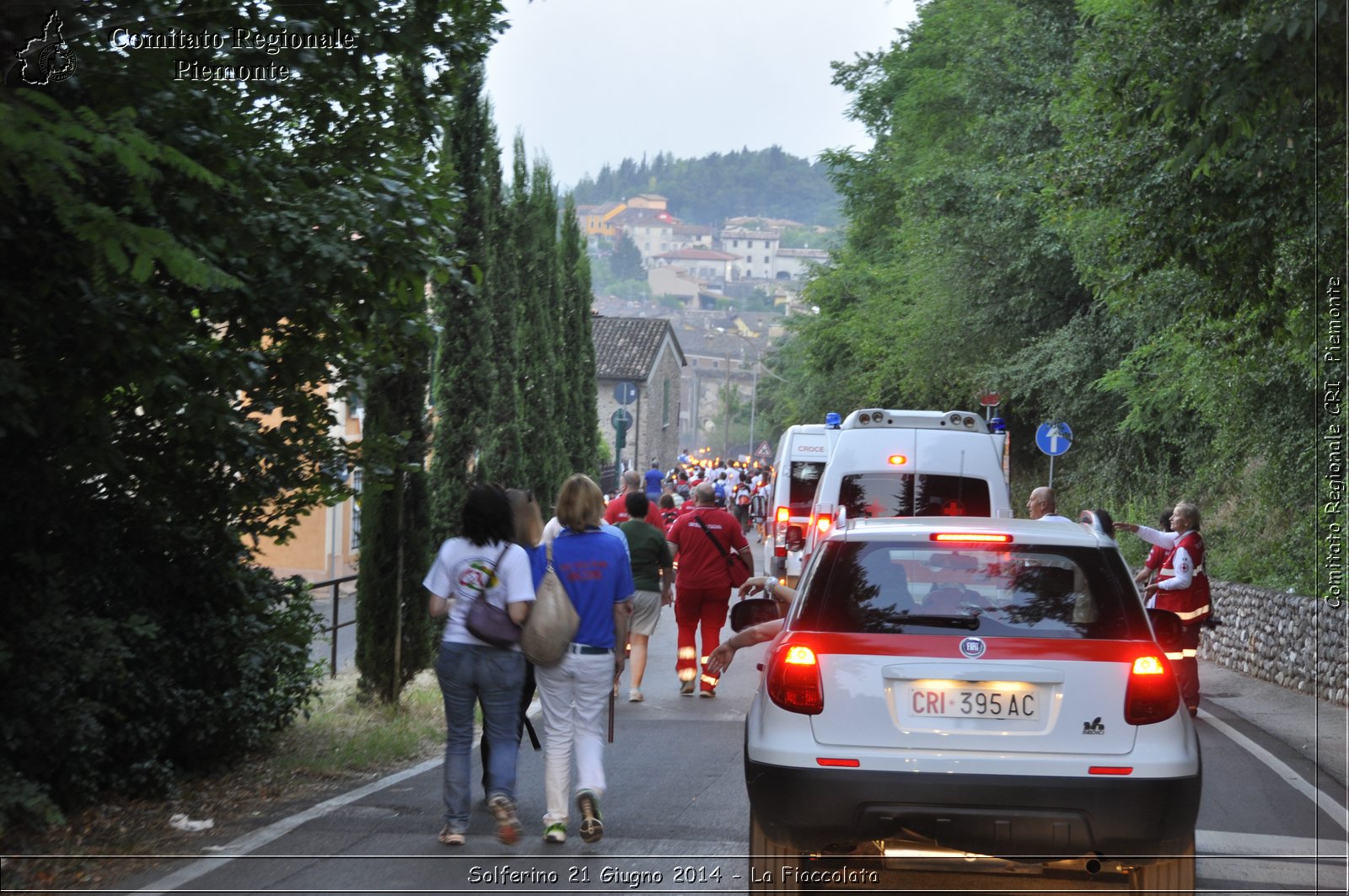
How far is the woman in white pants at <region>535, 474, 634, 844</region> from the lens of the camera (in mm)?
7484

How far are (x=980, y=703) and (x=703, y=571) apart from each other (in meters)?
8.34

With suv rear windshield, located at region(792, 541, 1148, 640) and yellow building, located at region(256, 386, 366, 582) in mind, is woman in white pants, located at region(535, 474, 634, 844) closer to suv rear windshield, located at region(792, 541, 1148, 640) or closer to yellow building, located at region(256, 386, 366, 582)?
suv rear windshield, located at region(792, 541, 1148, 640)

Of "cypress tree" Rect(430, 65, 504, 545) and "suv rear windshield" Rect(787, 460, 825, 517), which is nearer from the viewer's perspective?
"cypress tree" Rect(430, 65, 504, 545)

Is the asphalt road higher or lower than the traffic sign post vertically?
lower

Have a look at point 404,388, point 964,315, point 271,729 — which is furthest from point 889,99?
point 271,729

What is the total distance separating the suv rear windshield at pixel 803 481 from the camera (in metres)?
24.5

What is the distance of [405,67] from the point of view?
884 cm

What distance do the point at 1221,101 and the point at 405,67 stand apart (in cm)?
535

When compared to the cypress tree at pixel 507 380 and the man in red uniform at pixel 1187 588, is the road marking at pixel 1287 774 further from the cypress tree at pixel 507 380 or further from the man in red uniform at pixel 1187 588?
the cypress tree at pixel 507 380

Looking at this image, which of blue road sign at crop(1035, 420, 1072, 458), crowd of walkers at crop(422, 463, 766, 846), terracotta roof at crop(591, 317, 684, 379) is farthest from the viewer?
terracotta roof at crop(591, 317, 684, 379)

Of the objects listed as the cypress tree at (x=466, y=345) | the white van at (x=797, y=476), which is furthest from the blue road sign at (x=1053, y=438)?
the cypress tree at (x=466, y=345)

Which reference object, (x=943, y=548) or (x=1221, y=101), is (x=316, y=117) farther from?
(x=1221, y=101)

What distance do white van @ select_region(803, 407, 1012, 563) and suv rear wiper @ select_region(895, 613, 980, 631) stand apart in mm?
10015

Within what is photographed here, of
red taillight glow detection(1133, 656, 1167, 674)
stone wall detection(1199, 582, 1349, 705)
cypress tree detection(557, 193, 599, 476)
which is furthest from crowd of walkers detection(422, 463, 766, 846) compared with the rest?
cypress tree detection(557, 193, 599, 476)
